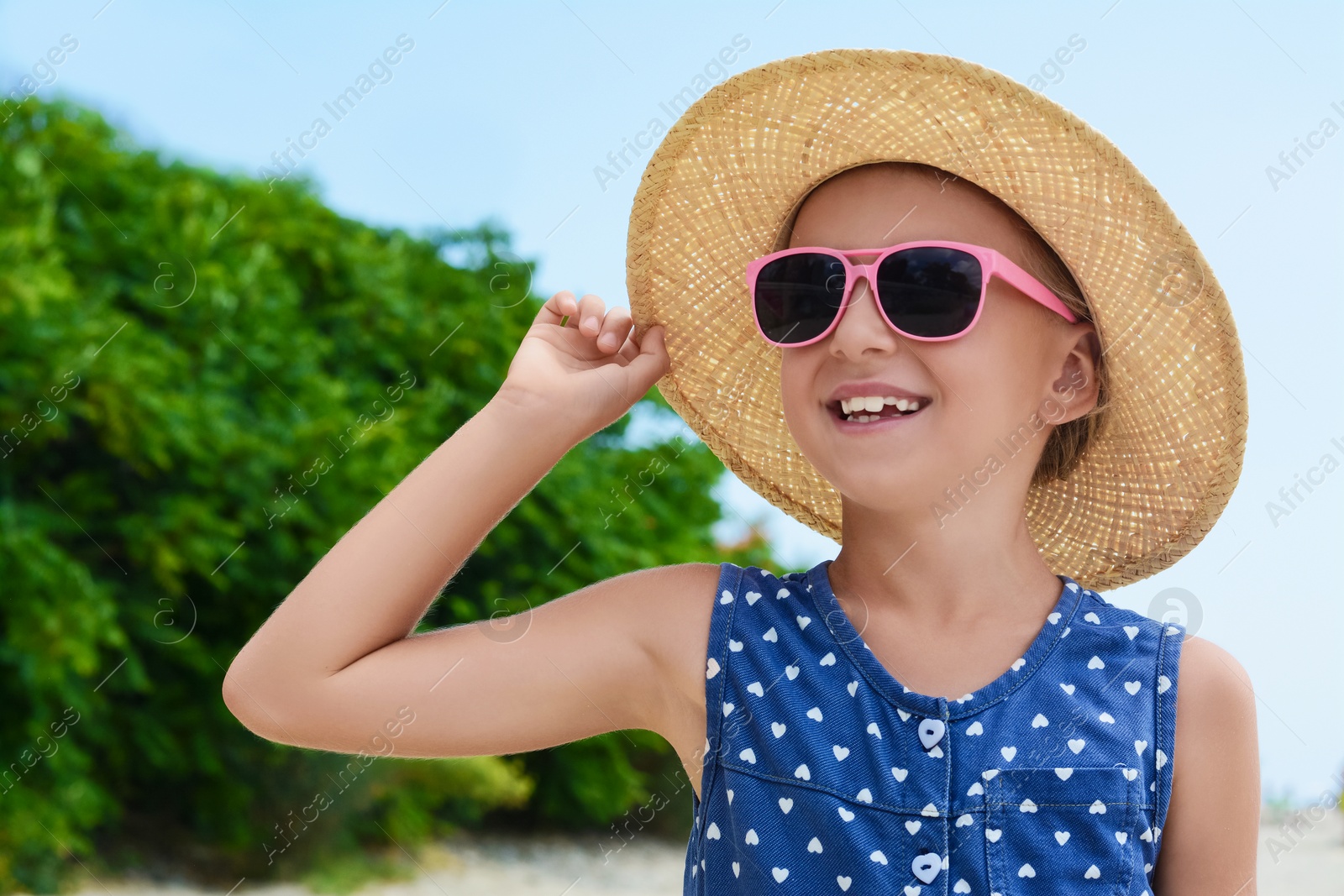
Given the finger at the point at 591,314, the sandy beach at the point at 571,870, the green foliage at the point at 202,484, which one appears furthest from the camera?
the sandy beach at the point at 571,870

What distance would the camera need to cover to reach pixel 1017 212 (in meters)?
1.86

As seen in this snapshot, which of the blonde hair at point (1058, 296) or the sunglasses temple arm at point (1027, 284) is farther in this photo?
the blonde hair at point (1058, 296)

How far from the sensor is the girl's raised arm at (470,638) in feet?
5.47

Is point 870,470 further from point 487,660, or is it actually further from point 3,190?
Answer: point 3,190

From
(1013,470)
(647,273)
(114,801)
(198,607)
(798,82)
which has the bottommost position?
(114,801)

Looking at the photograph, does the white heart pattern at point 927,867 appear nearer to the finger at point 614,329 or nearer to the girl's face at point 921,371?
the girl's face at point 921,371

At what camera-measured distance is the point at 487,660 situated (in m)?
1.70

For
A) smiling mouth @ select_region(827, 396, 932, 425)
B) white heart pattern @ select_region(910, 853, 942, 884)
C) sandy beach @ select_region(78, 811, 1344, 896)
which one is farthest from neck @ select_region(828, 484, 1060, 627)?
sandy beach @ select_region(78, 811, 1344, 896)

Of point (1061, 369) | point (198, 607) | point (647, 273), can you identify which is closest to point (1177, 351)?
point (1061, 369)

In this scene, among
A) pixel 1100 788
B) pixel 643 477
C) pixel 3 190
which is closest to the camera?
pixel 1100 788

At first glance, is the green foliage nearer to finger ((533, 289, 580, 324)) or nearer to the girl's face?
finger ((533, 289, 580, 324))

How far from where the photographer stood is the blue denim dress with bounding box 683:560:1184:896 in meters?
1.60

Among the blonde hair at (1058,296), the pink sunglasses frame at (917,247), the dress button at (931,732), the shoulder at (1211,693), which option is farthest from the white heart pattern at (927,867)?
the blonde hair at (1058,296)

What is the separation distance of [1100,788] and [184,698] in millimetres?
5051
